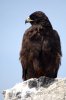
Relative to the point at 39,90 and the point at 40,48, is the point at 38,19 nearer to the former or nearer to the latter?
the point at 40,48

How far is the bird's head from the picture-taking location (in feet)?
30.5

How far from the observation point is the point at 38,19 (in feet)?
30.9

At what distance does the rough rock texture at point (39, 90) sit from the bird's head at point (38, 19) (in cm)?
250

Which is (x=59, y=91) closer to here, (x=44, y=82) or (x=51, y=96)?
(x=51, y=96)

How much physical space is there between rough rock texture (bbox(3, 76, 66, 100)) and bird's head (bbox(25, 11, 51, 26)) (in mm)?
2504

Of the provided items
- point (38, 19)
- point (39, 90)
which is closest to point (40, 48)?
point (38, 19)

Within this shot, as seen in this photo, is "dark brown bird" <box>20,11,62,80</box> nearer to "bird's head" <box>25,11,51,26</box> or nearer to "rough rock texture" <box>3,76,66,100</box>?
"bird's head" <box>25,11,51,26</box>

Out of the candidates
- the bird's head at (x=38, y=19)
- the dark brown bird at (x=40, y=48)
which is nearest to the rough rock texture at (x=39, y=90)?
the dark brown bird at (x=40, y=48)

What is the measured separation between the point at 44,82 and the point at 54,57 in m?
2.17

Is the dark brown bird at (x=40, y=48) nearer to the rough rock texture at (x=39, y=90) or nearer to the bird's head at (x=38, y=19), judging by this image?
the bird's head at (x=38, y=19)

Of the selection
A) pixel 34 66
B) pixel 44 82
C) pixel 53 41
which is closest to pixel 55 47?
pixel 53 41

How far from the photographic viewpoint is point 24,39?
9.14 m

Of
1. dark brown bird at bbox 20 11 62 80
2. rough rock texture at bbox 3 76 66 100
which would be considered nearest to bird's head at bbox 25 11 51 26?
dark brown bird at bbox 20 11 62 80

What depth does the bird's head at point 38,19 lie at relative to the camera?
30.5 ft
